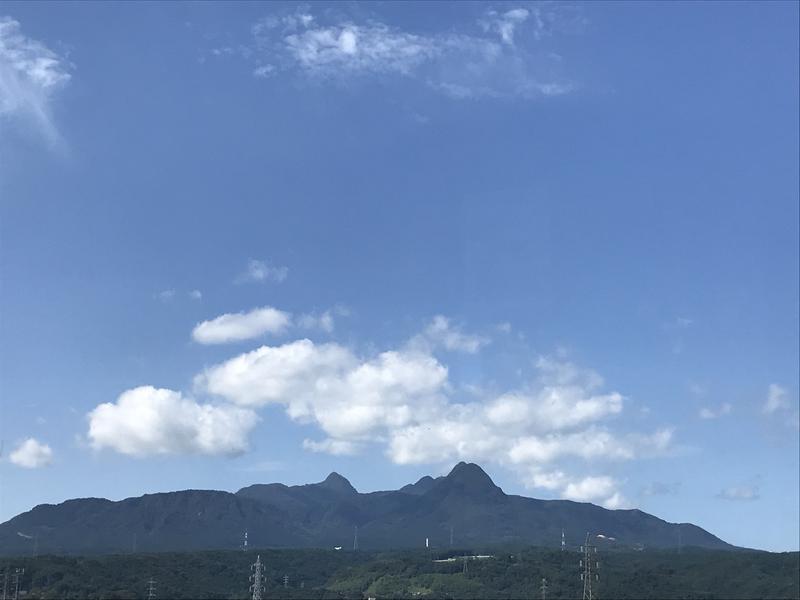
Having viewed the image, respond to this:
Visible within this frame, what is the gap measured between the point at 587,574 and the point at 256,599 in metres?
50.0

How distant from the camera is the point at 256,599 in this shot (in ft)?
465

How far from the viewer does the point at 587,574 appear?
481 feet
